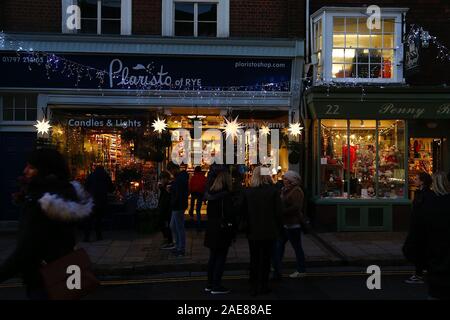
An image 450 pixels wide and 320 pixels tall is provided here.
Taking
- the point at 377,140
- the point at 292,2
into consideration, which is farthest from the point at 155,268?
the point at 292,2

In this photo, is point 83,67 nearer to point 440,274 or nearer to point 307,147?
point 307,147

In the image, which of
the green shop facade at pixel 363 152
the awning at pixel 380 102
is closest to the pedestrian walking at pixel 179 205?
the green shop facade at pixel 363 152

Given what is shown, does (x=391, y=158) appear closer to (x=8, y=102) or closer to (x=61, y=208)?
(x=8, y=102)

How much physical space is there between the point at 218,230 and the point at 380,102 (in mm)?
7171

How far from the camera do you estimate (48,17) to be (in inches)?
531

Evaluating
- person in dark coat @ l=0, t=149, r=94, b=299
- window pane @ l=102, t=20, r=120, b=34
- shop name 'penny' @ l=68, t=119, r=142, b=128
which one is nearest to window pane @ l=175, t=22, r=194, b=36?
window pane @ l=102, t=20, r=120, b=34

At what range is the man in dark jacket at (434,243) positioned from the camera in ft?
13.3

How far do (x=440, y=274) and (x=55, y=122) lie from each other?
11.4 metres

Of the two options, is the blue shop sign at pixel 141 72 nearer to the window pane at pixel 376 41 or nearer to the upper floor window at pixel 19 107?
the upper floor window at pixel 19 107

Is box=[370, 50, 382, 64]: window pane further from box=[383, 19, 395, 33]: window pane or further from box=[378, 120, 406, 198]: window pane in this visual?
box=[378, 120, 406, 198]: window pane

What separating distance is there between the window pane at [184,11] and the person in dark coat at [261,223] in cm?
747

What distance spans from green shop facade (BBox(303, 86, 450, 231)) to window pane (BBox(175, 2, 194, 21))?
12.2ft

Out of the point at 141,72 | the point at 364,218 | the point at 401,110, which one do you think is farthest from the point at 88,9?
the point at 364,218

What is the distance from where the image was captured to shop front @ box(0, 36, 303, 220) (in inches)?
523
